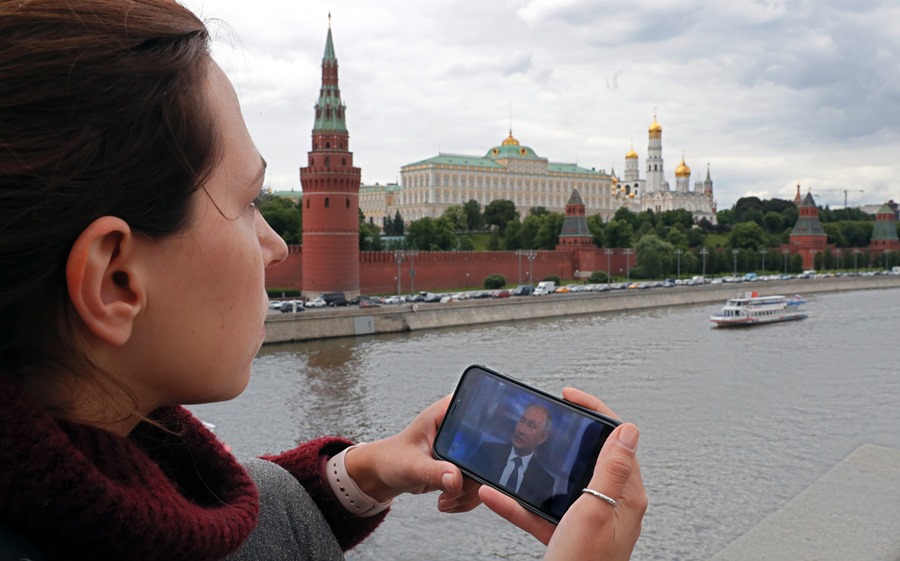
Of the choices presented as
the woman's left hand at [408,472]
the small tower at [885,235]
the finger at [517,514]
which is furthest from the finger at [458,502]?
the small tower at [885,235]

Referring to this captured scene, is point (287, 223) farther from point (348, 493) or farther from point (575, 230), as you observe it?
point (348, 493)

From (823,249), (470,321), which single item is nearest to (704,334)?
(470,321)

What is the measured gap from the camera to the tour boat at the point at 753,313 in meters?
19.0

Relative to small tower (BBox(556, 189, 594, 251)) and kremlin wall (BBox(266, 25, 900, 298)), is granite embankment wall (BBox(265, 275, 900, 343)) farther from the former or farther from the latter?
small tower (BBox(556, 189, 594, 251))

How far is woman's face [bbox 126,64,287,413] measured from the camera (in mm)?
526

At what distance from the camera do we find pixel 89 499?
438 mm

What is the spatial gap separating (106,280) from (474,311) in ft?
61.6

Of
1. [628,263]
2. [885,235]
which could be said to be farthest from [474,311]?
[885,235]

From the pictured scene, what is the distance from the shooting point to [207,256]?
55 centimetres

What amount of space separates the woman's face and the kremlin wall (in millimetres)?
14025

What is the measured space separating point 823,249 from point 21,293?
4528cm

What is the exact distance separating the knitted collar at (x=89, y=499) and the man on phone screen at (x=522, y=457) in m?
0.33

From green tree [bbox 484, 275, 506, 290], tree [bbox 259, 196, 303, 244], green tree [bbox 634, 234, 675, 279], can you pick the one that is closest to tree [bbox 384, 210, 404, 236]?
tree [bbox 259, 196, 303, 244]

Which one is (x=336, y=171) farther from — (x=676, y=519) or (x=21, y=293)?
(x=21, y=293)
